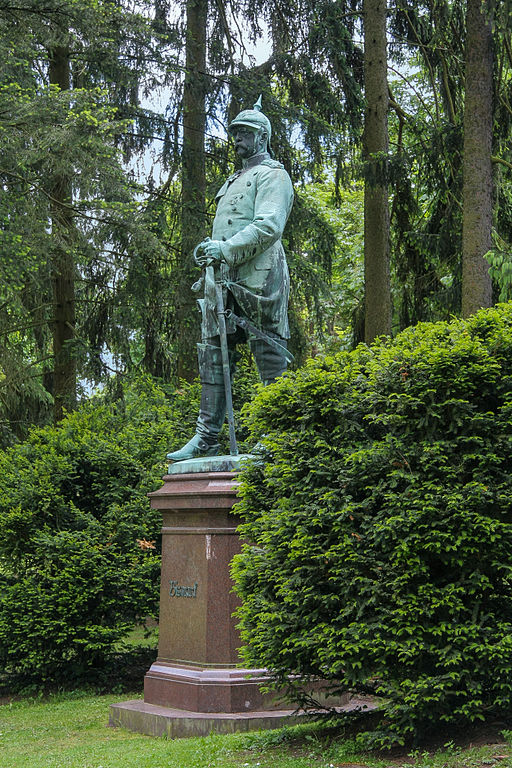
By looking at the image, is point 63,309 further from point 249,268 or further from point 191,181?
point 249,268

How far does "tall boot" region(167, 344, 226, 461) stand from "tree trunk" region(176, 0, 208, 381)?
674cm

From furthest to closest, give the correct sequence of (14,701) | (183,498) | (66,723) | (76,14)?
(76,14) → (14,701) → (66,723) → (183,498)

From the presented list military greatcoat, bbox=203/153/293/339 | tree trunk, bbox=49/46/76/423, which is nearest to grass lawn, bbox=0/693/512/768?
military greatcoat, bbox=203/153/293/339

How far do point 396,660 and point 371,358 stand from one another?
178cm

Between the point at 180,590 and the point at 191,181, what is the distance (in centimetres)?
972

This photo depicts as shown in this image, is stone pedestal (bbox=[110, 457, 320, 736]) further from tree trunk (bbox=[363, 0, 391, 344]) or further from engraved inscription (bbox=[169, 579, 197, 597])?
tree trunk (bbox=[363, 0, 391, 344])

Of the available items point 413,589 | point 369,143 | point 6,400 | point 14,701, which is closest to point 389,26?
point 369,143

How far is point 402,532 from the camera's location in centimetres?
491

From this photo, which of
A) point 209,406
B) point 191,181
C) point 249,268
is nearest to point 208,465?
point 209,406

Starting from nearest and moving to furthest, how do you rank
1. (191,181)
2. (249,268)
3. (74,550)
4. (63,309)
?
1. (249,268)
2. (74,550)
3. (63,309)
4. (191,181)

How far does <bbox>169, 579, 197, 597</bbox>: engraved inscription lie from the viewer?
679 centimetres

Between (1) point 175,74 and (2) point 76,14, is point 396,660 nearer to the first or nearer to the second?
(2) point 76,14

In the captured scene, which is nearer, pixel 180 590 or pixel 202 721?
pixel 202 721

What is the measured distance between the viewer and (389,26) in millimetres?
16219
